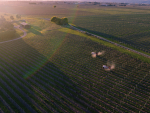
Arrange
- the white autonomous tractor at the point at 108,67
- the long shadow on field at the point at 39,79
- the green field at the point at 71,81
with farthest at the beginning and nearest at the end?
the white autonomous tractor at the point at 108,67 < the long shadow on field at the point at 39,79 < the green field at the point at 71,81

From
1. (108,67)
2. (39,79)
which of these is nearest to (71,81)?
(39,79)

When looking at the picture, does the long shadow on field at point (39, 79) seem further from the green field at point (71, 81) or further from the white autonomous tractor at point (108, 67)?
the white autonomous tractor at point (108, 67)

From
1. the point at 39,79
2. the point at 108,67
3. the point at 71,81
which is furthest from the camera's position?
the point at 108,67

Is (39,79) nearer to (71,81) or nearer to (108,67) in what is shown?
(71,81)

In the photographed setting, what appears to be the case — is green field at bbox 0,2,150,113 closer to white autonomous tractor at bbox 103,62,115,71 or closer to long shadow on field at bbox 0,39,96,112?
long shadow on field at bbox 0,39,96,112

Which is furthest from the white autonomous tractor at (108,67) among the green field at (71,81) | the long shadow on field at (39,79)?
the long shadow on field at (39,79)

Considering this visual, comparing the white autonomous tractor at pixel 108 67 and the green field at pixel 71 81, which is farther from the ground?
the white autonomous tractor at pixel 108 67

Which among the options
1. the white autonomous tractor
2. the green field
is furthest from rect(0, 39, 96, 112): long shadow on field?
the white autonomous tractor

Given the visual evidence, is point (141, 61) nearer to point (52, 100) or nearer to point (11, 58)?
point (52, 100)
